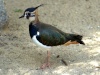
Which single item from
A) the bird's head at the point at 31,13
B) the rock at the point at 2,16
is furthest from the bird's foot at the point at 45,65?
the rock at the point at 2,16

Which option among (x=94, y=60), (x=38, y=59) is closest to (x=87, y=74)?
(x=94, y=60)

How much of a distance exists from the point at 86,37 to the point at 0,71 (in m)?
2.22

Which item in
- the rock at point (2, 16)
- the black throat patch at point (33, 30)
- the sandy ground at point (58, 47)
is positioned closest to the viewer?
the black throat patch at point (33, 30)

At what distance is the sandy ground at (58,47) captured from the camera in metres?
5.54

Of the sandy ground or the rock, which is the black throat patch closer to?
the sandy ground

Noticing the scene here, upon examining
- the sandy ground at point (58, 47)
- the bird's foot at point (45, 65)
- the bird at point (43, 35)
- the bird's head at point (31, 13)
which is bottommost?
the sandy ground at point (58, 47)

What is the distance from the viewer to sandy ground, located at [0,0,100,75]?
18.2 feet

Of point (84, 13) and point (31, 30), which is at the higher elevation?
point (31, 30)

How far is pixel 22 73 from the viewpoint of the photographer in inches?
212

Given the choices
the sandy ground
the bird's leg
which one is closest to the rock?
the sandy ground

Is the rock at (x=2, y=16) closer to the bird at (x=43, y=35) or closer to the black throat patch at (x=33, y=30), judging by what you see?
the bird at (x=43, y=35)

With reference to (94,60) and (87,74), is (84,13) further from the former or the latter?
(87,74)

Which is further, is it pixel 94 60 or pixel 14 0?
pixel 14 0

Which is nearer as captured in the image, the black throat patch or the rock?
the black throat patch
